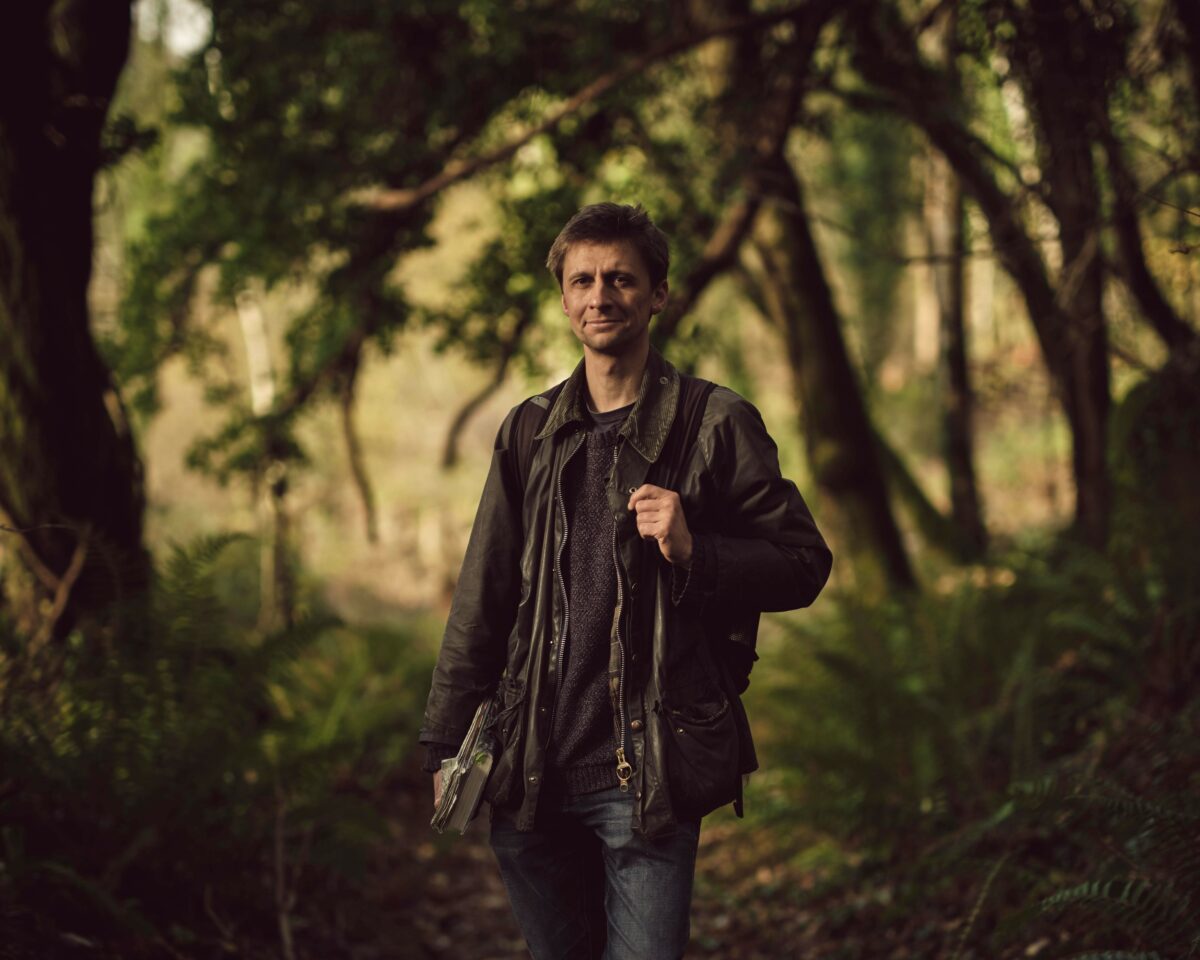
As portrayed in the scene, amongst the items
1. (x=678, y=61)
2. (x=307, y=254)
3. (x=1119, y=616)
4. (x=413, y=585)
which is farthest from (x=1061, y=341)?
(x=413, y=585)

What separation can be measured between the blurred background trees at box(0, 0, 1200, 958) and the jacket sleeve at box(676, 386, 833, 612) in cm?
149

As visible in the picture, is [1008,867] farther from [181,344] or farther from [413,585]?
[413,585]

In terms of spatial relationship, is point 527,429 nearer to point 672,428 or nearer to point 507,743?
point 672,428

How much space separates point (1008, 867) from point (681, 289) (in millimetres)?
3965

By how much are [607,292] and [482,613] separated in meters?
0.85

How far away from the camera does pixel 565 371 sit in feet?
33.3

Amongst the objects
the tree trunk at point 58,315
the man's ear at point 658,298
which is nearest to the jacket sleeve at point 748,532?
the man's ear at point 658,298

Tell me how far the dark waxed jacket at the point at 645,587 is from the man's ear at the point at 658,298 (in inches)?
6.1

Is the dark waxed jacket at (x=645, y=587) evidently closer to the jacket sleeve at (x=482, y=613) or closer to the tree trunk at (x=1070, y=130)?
the jacket sleeve at (x=482, y=613)

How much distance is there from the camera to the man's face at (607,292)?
2.64 metres

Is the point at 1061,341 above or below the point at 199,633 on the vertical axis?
above

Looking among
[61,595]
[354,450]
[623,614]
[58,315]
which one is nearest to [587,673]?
[623,614]

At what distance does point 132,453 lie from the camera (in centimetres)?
555

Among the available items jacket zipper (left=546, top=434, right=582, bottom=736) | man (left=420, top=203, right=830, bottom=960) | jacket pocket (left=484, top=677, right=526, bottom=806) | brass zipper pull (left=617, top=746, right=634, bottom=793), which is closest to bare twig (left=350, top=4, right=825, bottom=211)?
man (left=420, top=203, right=830, bottom=960)
